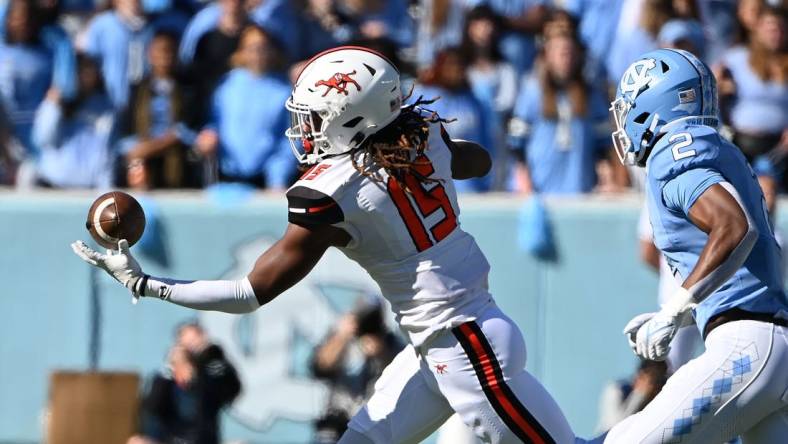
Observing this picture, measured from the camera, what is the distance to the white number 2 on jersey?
4.55 m

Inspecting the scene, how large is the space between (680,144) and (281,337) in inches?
158

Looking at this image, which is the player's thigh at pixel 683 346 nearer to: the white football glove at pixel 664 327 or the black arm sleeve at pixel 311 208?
the white football glove at pixel 664 327

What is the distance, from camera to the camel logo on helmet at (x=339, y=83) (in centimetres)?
473

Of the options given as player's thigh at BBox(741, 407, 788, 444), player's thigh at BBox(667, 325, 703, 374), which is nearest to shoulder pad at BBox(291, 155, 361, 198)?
player's thigh at BBox(741, 407, 788, 444)

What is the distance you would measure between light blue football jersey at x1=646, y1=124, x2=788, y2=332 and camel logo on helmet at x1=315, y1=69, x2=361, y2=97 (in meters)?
0.94

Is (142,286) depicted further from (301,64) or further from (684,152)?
(301,64)

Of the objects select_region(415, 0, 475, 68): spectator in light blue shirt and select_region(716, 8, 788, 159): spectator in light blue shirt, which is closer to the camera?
select_region(716, 8, 788, 159): spectator in light blue shirt

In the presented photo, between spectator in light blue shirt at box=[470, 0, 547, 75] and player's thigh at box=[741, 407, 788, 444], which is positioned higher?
spectator in light blue shirt at box=[470, 0, 547, 75]

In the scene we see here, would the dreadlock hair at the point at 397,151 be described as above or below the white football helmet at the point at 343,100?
below

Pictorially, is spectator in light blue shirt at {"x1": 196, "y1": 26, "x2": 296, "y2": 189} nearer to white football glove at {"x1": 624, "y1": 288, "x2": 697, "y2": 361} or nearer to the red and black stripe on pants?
the red and black stripe on pants

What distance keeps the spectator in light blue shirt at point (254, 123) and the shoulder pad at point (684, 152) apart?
12.6ft

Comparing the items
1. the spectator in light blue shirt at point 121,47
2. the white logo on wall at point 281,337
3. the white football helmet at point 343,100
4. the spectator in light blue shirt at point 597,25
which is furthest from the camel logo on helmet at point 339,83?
the spectator in light blue shirt at point 121,47

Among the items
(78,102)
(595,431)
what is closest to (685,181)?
(595,431)

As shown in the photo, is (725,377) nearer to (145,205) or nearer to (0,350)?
(145,205)
